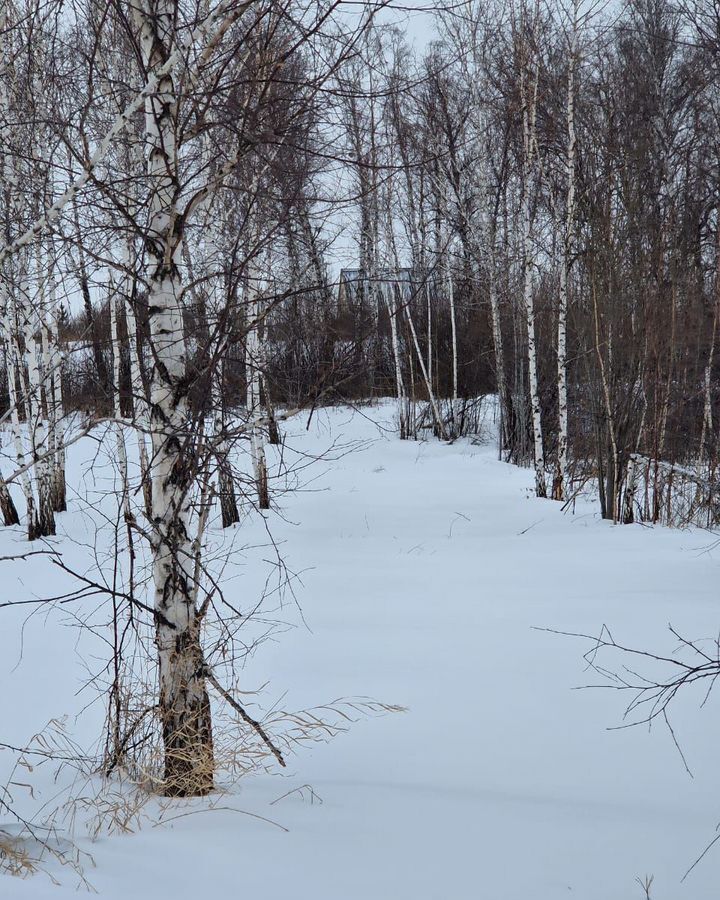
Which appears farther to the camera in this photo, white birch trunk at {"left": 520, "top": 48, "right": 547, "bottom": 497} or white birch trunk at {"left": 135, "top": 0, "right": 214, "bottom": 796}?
white birch trunk at {"left": 520, "top": 48, "right": 547, "bottom": 497}

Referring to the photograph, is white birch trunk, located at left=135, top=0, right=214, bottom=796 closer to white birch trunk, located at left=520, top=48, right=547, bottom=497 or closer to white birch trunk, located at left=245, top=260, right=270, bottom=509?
white birch trunk, located at left=245, top=260, right=270, bottom=509

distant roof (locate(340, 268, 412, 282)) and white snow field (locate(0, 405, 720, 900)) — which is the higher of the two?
distant roof (locate(340, 268, 412, 282))

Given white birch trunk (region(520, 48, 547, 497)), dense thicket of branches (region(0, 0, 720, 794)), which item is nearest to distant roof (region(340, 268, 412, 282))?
dense thicket of branches (region(0, 0, 720, 794))

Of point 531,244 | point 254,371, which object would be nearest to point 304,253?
point 531,244

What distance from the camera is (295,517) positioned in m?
10.8

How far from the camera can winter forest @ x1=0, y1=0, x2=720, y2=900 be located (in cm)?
280

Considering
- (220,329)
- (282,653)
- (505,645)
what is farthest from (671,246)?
(220,329)

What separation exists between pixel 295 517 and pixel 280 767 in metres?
7.18

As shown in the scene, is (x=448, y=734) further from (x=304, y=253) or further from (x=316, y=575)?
(x=304, y=253)

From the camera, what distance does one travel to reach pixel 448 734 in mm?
4004

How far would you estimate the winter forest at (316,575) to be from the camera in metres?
2.80

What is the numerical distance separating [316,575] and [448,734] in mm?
3751

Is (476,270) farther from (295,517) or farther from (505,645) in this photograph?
(505,645)

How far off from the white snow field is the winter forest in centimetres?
2
